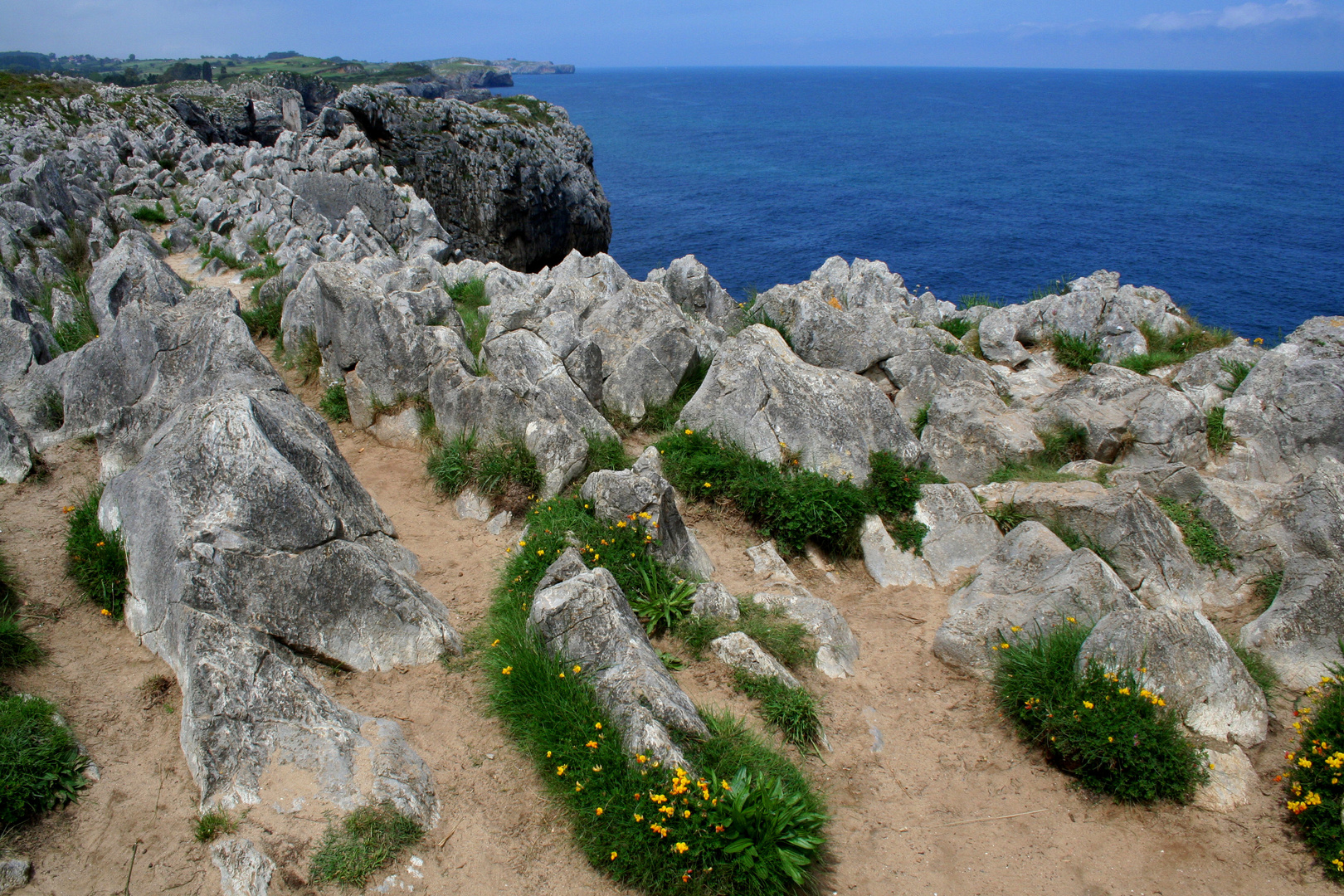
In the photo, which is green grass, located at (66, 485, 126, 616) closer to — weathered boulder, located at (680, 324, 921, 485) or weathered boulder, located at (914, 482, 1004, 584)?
weathered boulder, located at (680, 324, 921, 485)

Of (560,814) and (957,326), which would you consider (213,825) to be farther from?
(957,326)

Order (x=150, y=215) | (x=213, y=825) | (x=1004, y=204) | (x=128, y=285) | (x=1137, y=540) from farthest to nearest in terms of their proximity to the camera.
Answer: (x=1004, y=204)
(x=150, y=215)
(x=128, y=285)
(x=1137, y=540)
(x=213, y=825)

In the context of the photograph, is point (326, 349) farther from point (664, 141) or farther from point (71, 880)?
point (664, 141)

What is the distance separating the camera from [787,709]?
695 centimetres

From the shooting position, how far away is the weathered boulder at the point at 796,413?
1054 cm

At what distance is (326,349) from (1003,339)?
1457 cm

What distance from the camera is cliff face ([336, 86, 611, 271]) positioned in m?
35.3

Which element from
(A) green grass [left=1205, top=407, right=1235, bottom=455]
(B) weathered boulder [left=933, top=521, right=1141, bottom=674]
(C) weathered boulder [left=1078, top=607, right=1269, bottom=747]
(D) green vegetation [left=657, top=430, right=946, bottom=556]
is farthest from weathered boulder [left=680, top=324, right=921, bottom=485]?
(A) green grass [left=1205, top=407, right=1235, bottom=455]

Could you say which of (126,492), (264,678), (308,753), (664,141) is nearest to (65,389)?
(126,492)

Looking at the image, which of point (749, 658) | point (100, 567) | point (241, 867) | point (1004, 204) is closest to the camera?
point (241, 867)

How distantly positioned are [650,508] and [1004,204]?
7079cm

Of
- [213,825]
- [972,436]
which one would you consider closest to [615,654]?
[213,825]

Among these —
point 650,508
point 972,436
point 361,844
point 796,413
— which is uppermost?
point 796,413

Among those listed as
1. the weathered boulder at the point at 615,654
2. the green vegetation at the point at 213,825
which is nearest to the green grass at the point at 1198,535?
the weathered boulder at the point at 615,654
